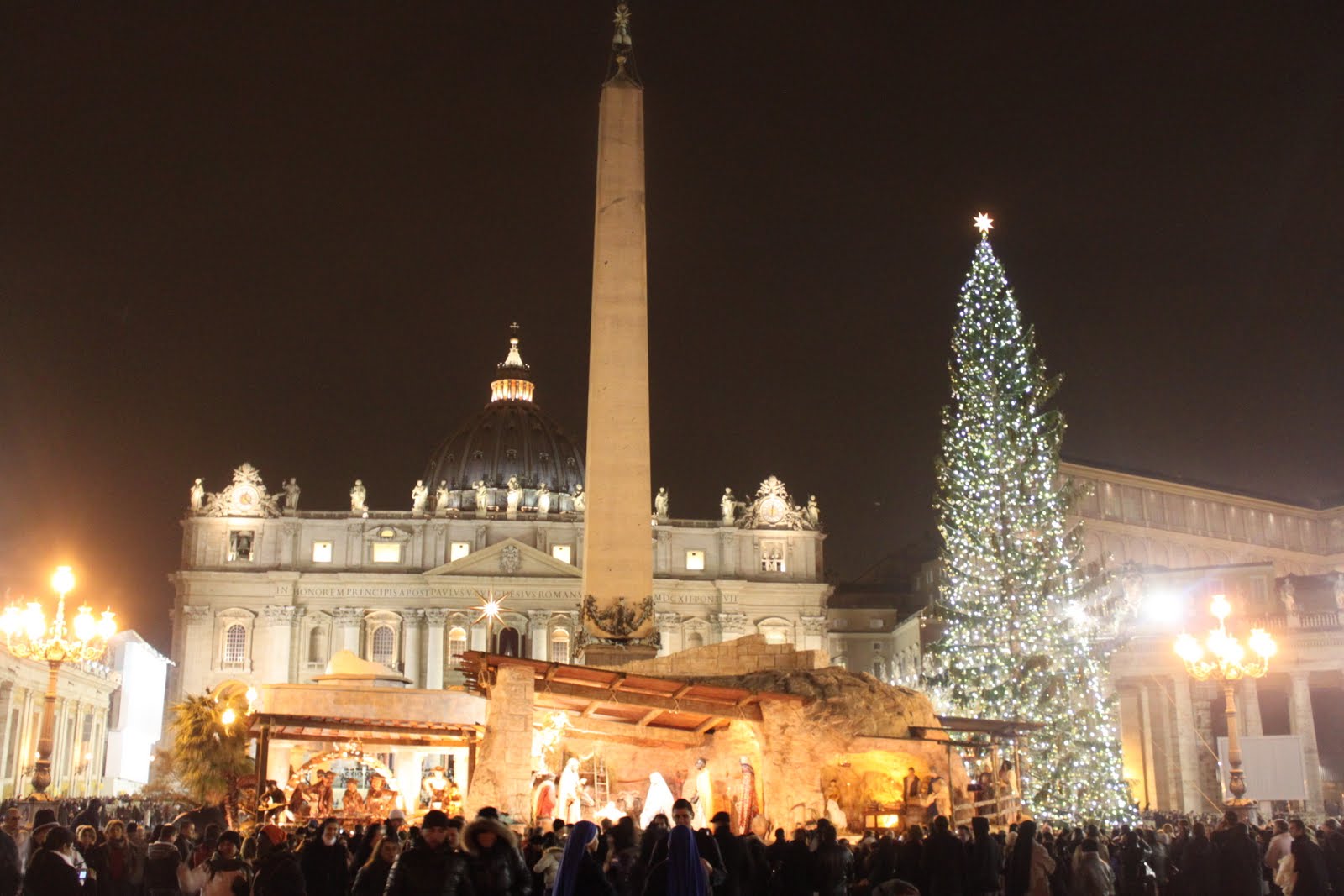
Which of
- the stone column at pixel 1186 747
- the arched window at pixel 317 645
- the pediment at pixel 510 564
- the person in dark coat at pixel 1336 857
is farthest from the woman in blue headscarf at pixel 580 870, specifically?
the arched window at pixel 317 645

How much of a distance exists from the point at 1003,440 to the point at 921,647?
160ft

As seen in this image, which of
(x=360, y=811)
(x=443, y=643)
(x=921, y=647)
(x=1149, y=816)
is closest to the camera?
(x=360, y=811)

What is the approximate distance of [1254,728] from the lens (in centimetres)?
4531

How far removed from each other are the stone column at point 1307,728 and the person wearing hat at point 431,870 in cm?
4245

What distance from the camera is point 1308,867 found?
1205 centimetres

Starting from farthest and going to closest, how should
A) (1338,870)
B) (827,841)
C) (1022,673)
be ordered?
(1022,673)
(1338,870)
(827,841)

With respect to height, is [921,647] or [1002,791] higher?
[921,647]

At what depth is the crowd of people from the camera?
7.93 metres

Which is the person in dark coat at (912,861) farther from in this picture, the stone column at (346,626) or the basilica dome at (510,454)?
the basilica dome at (510,454)

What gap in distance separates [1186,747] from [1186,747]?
40mm

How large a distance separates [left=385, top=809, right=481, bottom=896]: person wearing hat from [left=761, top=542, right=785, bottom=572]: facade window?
268 ft

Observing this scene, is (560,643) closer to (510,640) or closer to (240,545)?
(510,640)

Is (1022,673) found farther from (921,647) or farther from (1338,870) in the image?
(921,647)

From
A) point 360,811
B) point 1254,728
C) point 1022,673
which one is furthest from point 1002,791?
point 1254,728
